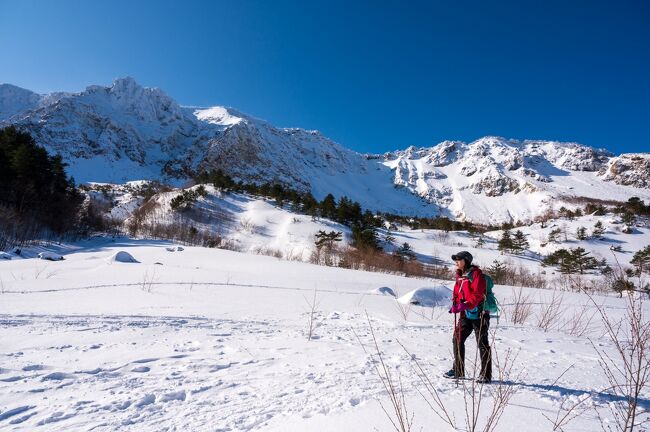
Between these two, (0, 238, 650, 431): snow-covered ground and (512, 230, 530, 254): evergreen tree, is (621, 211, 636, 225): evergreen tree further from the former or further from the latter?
(0, 238, 650, 431): snow-covered ground

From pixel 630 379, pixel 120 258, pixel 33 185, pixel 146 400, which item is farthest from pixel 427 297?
pixel 33 185

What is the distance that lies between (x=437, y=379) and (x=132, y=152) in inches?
5323

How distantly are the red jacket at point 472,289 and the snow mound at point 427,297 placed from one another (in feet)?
15.1

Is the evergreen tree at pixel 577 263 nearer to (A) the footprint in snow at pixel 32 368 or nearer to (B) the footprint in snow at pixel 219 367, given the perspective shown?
(B) the footprint in snow at pixel 219 367

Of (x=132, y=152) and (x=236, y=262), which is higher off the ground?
(x=132, y=152)

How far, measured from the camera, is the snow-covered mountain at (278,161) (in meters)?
108

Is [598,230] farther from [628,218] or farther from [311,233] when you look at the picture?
[311,233]

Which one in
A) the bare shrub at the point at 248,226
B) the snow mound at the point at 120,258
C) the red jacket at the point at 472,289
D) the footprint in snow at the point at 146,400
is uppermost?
the bare shrub at the point at 248,226

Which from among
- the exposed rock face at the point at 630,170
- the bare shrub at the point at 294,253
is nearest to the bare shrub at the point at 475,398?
the bare shrub at the point at 294,253

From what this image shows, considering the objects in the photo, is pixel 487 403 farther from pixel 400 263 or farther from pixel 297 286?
pixel 400 263

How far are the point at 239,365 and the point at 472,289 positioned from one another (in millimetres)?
2495

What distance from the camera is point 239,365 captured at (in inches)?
127

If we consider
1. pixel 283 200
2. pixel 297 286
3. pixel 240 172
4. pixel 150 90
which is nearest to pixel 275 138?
pixel 240 172

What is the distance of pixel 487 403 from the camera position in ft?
8.00
